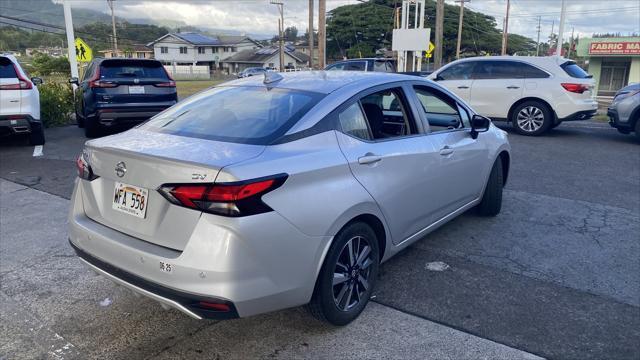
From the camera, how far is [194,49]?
81562mm

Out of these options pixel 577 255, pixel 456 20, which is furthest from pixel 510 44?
pixel 577 255

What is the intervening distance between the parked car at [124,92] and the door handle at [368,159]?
7.40 m

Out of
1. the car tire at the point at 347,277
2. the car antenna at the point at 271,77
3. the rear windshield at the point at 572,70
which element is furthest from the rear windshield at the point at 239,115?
the rear windshield at the point at 572,70

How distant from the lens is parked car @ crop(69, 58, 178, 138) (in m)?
9.32

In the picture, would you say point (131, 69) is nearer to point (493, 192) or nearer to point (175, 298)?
point (493, 192)

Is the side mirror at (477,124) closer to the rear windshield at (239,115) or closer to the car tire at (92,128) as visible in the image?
the rear windshield at (239,115)

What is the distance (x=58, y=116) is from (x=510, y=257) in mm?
11742

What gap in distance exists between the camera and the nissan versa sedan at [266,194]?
241 centimetres

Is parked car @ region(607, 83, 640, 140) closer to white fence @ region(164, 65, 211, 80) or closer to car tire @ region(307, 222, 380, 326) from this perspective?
car tire @ region(307, 222, 380, 326)

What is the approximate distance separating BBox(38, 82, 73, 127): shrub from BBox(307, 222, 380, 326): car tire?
439 inches

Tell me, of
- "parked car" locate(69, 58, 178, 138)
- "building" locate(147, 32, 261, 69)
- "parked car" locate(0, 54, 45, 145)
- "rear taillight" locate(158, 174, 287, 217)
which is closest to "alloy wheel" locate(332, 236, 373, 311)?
"rear taillight" locate(158, 174, 287, 217)

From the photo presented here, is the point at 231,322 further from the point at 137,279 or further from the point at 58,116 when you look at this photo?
the point at 58,116

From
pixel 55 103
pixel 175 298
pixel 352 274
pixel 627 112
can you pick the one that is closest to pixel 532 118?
pixel 627 112

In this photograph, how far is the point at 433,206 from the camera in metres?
3.96
